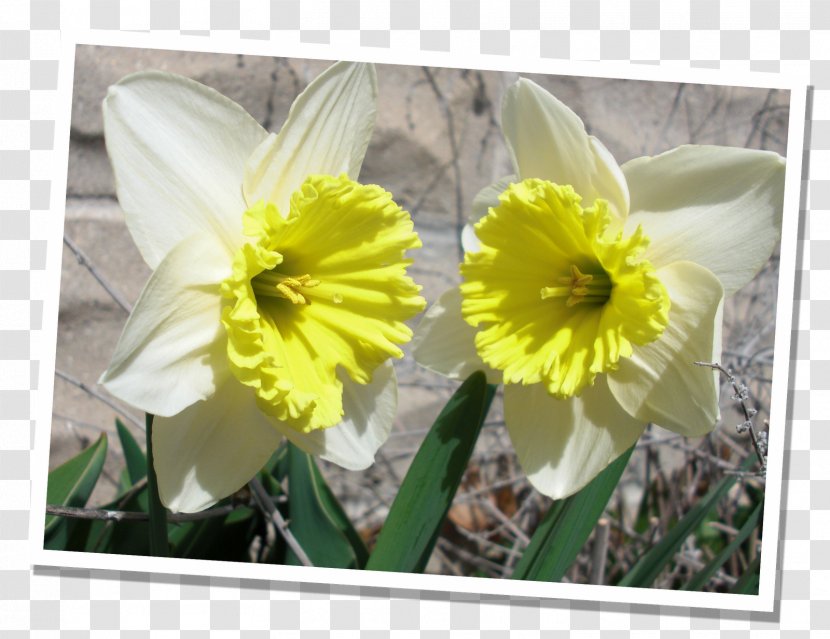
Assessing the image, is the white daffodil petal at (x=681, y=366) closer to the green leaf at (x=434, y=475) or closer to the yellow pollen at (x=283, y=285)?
the green leaf at (x=434, y=475)

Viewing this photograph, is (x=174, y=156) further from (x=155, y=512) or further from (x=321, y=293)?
(x=155, y=512)

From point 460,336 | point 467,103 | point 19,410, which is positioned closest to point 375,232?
point 460,336

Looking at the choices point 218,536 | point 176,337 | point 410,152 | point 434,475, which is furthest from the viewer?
point 410,152

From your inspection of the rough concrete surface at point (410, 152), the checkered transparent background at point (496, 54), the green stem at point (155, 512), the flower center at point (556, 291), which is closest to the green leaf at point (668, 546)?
the checkered transparent background at point (496, 54)

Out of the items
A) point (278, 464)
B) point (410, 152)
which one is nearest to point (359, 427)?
point (278, 464)

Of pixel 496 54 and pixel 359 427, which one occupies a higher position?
pixel 496 54

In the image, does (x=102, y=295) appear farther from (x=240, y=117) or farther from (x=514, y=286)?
(x=514, y=286)
